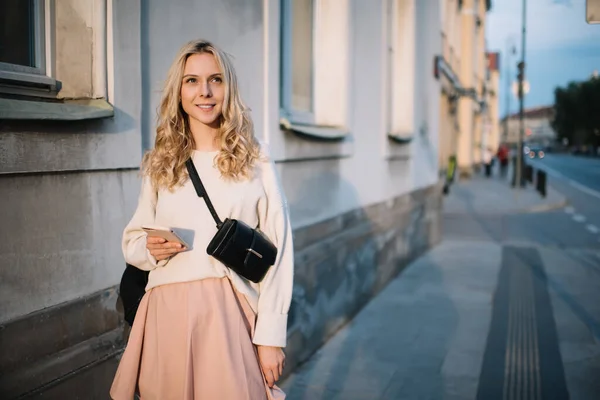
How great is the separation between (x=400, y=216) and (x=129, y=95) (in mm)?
6343

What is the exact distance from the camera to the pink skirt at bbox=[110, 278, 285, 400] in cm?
229

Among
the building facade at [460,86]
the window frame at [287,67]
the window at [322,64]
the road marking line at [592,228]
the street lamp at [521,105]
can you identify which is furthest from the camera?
the building facade at [460,86]

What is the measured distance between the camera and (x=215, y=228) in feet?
7.75

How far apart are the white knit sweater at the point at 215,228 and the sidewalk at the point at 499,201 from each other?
16.9 m

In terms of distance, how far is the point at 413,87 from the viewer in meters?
9.58

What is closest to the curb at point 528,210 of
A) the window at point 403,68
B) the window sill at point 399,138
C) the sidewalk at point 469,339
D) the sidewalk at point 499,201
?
the sidewalk at point 499,201

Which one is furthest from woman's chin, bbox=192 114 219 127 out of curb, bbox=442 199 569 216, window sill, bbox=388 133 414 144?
curb, bbox=442 199 569 216

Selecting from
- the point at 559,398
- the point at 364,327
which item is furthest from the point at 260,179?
the point at 364,327

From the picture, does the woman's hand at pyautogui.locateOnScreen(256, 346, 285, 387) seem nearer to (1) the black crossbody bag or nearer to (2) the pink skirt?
(2) the pink skirt

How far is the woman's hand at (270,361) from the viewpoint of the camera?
2363 millimetres

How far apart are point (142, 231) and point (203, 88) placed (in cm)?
54

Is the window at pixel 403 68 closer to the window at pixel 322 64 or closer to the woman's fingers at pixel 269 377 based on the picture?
the window at pixel 322 64

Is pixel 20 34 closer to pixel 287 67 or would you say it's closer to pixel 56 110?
pixel 56 110

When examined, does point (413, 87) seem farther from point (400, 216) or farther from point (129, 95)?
point (129, 95)
